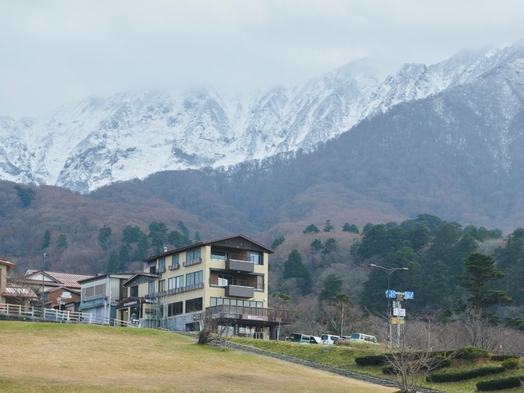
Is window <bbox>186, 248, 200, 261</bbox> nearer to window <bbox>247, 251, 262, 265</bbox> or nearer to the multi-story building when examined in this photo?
the multi-story building

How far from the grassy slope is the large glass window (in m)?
24.0

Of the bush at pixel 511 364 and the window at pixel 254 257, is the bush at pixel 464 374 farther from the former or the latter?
the window at pixel 254 257

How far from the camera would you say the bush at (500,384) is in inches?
1986

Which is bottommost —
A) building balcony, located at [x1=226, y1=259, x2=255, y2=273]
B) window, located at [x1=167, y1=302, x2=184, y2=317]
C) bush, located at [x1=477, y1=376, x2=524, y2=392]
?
bush, located at [x1=477, y1=376, x2=524, y2=392]

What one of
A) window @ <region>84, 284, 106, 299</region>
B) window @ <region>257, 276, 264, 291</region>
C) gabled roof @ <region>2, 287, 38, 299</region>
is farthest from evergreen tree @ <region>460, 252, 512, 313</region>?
gabled roof @ <region>2, 287, 38, 299</region>

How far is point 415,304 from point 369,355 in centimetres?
6477

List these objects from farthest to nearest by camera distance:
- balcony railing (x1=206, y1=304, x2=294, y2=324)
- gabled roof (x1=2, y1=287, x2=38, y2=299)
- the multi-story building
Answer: gabled roof (x1=2, y1=287, x2=38, y2=299) → the multi-story building → balcony railing (x1=206, y1=304, x2=294, y2=324)

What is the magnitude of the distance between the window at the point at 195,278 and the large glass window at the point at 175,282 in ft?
3.82

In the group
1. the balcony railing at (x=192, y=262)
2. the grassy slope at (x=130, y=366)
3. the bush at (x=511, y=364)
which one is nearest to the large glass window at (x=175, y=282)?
the balcony railing at (x=192, y=262)

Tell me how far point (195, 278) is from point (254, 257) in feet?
22.5

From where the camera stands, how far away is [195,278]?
3570 inches

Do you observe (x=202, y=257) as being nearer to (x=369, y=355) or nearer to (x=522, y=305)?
(x=369, y=355)

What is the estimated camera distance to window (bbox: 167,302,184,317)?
301ft

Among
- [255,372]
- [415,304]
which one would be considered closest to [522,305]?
[415,304]
